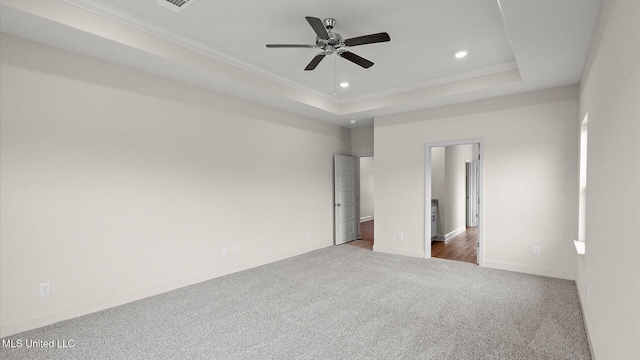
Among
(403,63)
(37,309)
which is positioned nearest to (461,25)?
(403,63)

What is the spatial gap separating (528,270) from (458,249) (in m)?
1.57

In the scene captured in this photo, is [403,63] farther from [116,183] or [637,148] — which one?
[116,183]

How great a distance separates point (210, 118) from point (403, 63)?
276 cm

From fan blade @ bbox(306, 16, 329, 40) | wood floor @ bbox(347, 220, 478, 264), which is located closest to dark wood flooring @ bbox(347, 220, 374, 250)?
wood floor @ bbox(347, 220, 478, 264)

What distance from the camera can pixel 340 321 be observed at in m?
2.87

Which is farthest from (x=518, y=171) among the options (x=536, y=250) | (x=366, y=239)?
(x=366, y=239)

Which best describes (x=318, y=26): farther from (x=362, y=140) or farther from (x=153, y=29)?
(x=362, y=140)

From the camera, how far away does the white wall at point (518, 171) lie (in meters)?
4.01

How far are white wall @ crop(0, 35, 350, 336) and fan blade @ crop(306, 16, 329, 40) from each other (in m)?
2.30

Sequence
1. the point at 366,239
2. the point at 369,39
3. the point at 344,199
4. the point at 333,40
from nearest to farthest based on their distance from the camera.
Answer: the point at 369,39 → the point at 333,40 → the point at 344,199 → the point at 366,239

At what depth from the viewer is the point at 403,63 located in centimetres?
385

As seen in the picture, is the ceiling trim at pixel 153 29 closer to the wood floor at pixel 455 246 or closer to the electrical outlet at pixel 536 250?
the wood floor at pixel 455 246

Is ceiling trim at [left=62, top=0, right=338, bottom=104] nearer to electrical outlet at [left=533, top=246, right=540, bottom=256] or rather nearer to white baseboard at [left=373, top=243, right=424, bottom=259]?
white baseboard at [left=373, top=243, right=424, bottom=259]

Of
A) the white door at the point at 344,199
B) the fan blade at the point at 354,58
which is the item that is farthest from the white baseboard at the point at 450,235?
the fan blade at the point at 354,58
